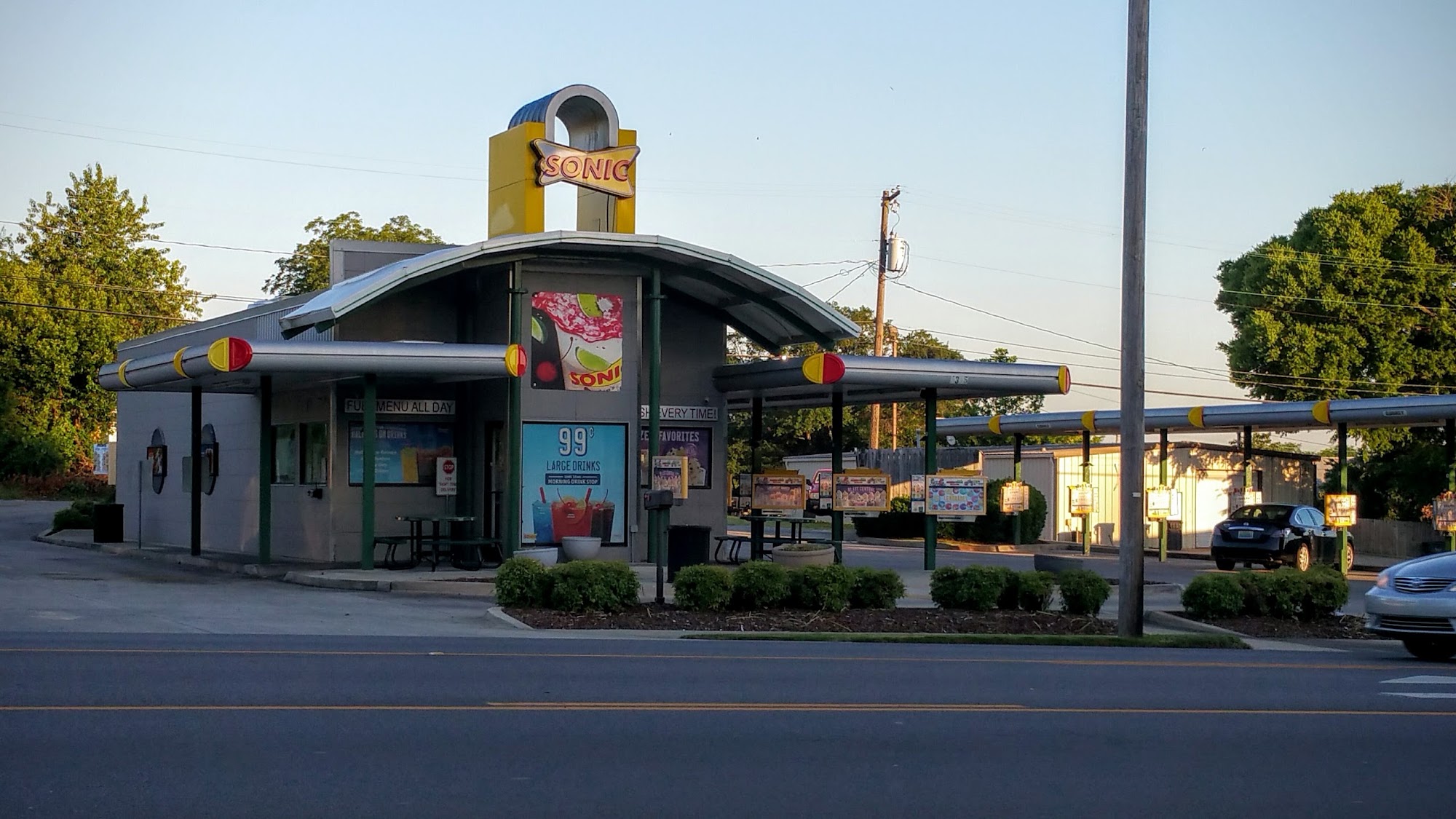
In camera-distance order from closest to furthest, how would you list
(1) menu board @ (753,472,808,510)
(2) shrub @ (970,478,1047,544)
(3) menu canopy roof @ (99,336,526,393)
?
(3) menu canopy roof @ (99,336,526,393)
(1) menu board @ (753,472,808,510)
(2) shrub @ (970,478,1047,544)

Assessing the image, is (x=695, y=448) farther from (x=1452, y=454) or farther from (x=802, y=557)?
(x=1452, y=454)

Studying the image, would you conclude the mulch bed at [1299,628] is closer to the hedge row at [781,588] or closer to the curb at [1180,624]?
the curb at [1180,624]

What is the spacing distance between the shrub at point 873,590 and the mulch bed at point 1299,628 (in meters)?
4.42

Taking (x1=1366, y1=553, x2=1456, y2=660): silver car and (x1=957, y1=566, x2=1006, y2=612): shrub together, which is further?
(x1=957, y1=566, x2=1006, y2=612): shrub

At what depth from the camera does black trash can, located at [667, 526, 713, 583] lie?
24938mm

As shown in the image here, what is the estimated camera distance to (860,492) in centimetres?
2711

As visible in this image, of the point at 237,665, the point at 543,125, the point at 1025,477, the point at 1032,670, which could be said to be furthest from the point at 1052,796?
the point at 1025,477

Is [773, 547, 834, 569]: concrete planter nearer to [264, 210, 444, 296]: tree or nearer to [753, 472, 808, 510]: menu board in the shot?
[753, 472, 808, 510]: menu board

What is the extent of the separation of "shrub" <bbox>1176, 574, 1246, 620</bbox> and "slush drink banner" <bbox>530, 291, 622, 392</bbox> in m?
10.3

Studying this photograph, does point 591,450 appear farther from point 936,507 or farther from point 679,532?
point 936,507

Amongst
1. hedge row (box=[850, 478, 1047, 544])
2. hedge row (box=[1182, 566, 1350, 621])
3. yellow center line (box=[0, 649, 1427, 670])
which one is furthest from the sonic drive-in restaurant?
hedge row (box=[850, 478, 1047, 544])

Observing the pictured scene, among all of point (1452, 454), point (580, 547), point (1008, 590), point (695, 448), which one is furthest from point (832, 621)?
point (1452, 454)

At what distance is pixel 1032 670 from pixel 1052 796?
20.2 feet

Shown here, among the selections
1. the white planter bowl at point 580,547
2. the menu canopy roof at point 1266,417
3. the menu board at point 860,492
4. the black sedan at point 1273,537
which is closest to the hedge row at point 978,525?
the menu canopy roof at point 1266,417
